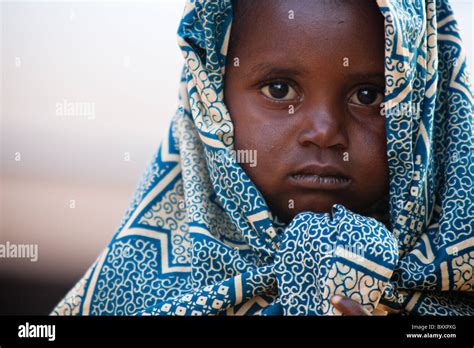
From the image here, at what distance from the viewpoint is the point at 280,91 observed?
1.48m

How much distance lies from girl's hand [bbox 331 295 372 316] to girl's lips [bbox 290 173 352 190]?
277mm

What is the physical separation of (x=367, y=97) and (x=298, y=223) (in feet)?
1.16

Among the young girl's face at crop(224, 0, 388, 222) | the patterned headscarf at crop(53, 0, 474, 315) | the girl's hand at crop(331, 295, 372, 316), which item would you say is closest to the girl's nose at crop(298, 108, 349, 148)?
the young girl's face at crop(224, 0, 388, 222)

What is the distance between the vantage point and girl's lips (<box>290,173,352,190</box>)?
1.42 m

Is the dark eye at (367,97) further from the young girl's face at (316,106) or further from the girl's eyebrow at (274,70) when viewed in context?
the girl's eyebrow at (274,70)

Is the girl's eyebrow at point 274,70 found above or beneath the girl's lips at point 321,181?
above

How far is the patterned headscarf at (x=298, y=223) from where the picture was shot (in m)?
1.31

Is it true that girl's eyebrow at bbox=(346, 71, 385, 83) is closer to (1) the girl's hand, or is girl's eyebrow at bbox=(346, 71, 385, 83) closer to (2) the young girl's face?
(2) the young girl's face

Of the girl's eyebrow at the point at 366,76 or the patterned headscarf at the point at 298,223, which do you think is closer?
the patterned headscarf at the point at 298,223
